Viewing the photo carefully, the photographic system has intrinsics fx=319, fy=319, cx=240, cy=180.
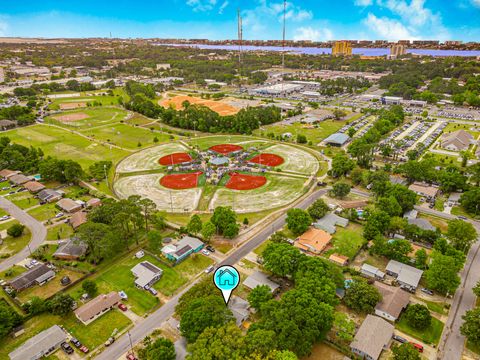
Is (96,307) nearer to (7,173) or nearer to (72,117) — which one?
(7,173)

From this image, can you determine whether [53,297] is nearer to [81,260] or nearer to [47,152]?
[81,260]

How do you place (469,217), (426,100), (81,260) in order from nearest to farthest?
(81,260) < (469,217) < (426,100)

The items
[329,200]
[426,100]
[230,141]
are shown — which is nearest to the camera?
[329,200]

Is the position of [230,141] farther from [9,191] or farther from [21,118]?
[21,118]

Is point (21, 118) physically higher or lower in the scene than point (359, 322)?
Answer: higher

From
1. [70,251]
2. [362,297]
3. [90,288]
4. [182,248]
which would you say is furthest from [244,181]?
[90,288]

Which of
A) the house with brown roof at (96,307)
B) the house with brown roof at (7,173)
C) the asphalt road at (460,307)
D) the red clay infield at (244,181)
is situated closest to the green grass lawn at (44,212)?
the house with brown roof at (7,173)

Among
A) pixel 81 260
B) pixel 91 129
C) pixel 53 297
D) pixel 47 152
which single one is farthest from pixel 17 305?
pixel 91 129

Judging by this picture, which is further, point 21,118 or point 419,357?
point 21,118
